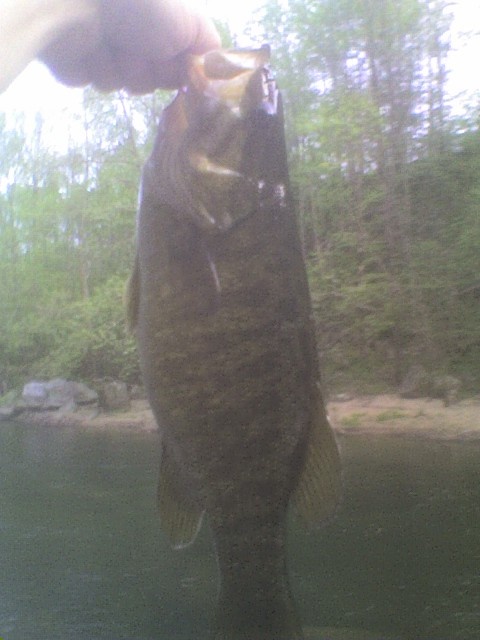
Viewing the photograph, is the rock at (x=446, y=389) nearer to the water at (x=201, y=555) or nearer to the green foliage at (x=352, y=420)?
the water at (x=201, y=555)

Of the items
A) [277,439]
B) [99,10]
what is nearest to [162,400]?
[277,439]

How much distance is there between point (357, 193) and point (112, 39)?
4.47 feet

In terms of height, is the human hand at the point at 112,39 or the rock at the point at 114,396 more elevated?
the human hand at the point at 112,39

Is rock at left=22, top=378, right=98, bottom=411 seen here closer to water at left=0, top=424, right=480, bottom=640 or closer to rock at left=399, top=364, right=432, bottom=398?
water at left=0, top=424, right=480, bottom=640

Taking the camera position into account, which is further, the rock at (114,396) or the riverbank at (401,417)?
the rock at (114,396)

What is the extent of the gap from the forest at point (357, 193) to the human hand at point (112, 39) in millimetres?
800

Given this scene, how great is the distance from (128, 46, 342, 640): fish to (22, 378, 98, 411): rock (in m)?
1.71

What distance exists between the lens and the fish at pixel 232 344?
1.59m

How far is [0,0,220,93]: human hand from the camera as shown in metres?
1.58

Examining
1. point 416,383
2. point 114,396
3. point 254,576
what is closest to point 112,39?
point 254,576

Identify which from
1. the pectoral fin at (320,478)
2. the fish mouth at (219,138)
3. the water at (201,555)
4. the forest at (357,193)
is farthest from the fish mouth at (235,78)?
the water at (201,555)

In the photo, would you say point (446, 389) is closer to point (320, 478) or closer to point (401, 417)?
point (401, 417)

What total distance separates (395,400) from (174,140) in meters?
1.76

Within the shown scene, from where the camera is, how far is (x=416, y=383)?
9.82ft
